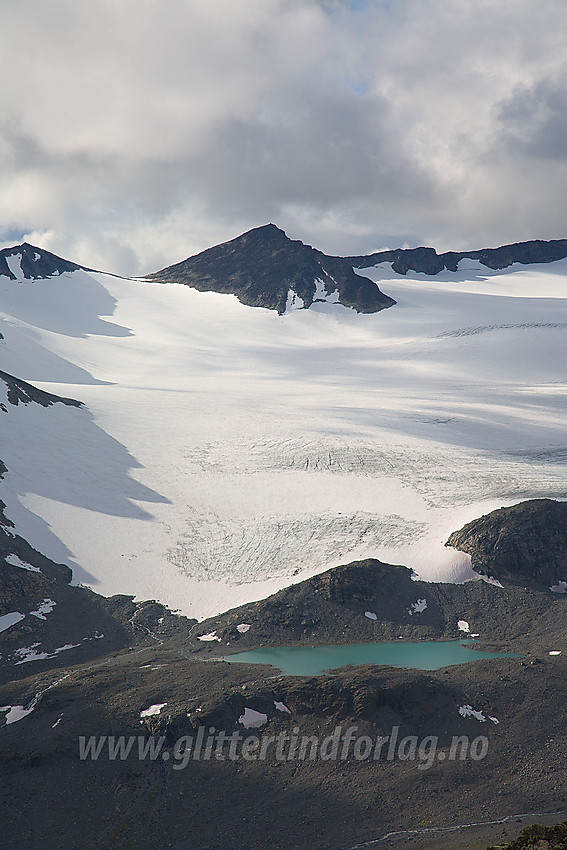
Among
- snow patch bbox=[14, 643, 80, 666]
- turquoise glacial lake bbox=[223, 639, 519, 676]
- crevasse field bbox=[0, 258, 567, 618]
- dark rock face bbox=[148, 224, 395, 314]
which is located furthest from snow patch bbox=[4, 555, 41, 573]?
dark rock face bbox=[148, 224, 395, 314]

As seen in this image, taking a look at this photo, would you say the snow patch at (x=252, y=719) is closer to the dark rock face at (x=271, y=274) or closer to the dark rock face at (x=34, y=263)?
the dark rock face at (x=271, y=274)

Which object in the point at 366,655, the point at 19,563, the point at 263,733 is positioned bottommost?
the point at 366,655

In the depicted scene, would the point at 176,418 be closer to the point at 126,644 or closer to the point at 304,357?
the point at 126,644

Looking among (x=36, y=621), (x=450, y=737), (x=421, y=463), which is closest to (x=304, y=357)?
(x=421, y=463)

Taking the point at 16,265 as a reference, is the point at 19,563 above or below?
below

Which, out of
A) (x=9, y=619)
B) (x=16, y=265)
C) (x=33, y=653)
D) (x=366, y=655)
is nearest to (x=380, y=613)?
(x=366, y=655)

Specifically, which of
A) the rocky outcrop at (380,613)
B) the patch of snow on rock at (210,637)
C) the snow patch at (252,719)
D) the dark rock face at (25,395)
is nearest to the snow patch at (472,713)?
the snow patch at (252,719)

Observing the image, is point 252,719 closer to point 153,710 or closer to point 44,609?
point 153,710
